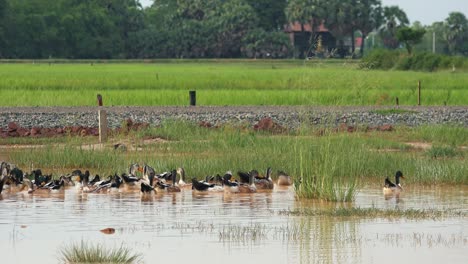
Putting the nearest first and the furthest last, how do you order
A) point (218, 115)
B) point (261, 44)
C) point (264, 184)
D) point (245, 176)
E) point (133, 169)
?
point (245, 176)
point (264, 184)
point (133, 169)
point (218, 115)
point (261, 44)

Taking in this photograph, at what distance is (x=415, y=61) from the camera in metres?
74.6

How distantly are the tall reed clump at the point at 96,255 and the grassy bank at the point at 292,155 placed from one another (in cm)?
481

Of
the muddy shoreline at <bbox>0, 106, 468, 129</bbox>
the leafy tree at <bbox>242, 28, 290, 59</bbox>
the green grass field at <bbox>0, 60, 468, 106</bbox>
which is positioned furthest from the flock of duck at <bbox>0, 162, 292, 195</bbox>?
the leafy tree at <bbox>242, 28, 290, 59</bbox>

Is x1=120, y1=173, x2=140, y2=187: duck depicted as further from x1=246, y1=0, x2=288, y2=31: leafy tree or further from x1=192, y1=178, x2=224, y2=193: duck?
x1=246, y1=0, x2=288, y2=31: leafy tree

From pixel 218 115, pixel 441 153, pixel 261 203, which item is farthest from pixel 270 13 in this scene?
pixel 261 203

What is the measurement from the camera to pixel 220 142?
2550 centimetres

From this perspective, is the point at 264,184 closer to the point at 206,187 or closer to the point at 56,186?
the point at 206,187

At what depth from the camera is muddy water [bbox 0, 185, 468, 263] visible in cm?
1317

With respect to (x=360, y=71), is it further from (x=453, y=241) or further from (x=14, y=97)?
(x=14, y=97)

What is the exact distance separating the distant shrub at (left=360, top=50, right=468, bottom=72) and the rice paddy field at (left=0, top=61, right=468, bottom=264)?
143ft

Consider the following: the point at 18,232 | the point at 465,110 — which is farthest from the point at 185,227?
the point at 465,110

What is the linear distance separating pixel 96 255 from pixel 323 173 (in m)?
5.88

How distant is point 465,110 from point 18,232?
2380cm

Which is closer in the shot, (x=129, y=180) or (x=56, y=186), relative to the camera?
(x=56, y=186)
